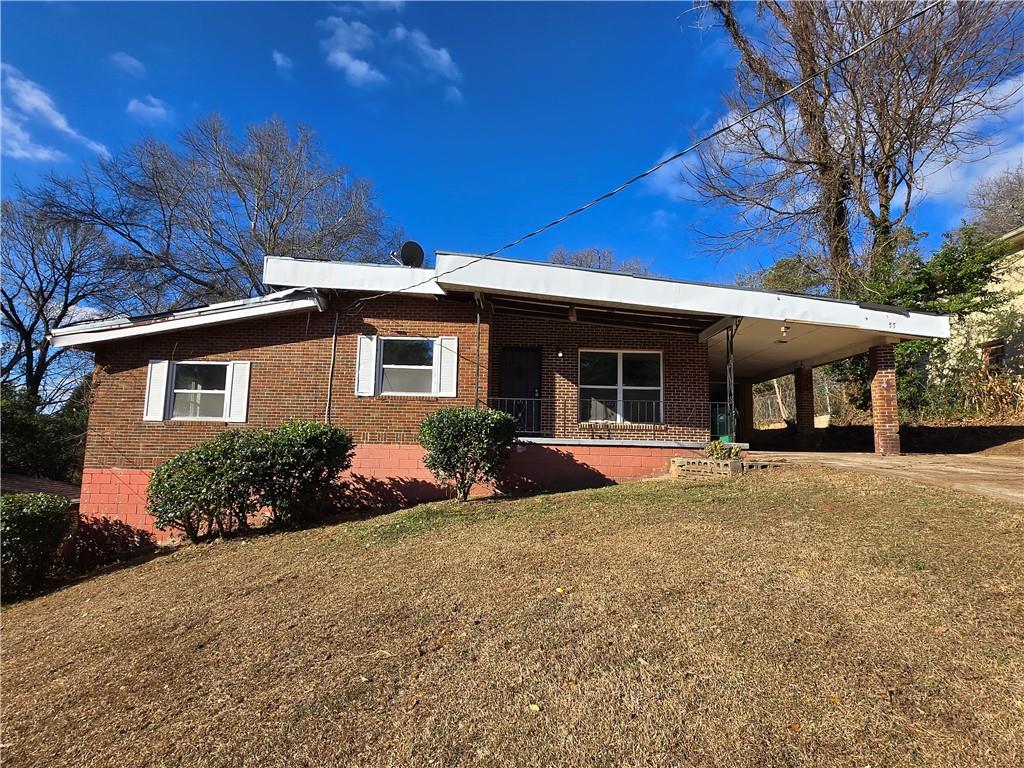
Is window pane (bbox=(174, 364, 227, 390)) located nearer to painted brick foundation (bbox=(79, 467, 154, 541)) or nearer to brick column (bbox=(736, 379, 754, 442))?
painted brick foundation (bbox=(79, 467, 154, 541))

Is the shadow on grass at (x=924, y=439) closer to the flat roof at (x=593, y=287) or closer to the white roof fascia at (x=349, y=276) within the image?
the flat roof at (x=593, y=287)

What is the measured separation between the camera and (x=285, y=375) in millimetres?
9742

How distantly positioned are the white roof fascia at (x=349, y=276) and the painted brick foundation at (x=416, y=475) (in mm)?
2845

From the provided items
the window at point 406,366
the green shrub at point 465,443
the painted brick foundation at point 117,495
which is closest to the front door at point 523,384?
the window at point 406,366

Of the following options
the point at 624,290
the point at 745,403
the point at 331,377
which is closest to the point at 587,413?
the point at 624,290

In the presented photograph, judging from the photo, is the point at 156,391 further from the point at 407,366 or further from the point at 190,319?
the point at 407,366

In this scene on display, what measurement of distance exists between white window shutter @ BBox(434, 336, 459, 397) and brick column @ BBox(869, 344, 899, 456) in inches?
327

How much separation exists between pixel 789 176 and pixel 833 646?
19236 millimetres

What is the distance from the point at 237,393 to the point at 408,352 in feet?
10.4

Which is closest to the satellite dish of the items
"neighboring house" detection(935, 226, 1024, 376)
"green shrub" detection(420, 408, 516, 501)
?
"green shrub" detection(420, 408, 516, 501)

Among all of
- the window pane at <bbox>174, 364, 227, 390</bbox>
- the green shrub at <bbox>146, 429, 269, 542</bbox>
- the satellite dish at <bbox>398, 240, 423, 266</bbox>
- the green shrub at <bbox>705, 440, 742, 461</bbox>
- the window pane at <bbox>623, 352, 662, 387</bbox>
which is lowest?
the green shrub at <bbox>146, 429, 269, 542</bbox>

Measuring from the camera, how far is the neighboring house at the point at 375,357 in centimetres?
934

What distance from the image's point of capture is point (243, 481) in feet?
24.1

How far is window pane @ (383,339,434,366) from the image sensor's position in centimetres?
989
